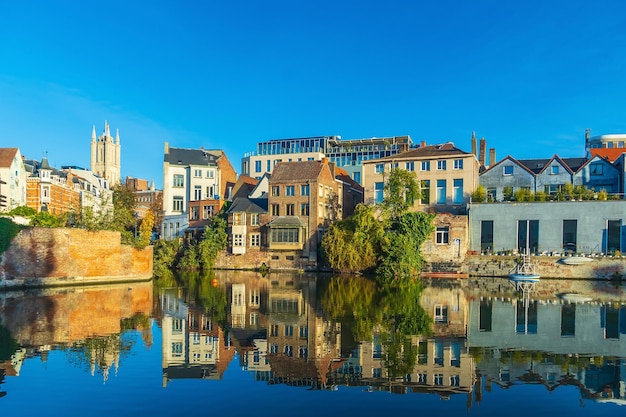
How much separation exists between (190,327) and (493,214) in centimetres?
3855

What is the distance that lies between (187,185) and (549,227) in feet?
153

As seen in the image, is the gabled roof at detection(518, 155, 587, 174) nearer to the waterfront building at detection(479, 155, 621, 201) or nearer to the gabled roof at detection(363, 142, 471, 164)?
the waterfront building at detection(479, 155, 621, 201)

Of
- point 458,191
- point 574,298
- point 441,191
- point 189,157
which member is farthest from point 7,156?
point 574,298

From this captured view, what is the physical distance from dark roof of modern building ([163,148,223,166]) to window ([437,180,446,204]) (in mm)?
32957

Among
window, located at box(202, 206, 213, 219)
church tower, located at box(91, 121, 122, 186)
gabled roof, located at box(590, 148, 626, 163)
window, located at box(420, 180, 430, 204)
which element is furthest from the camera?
church tower, located at box(91, 121, 122, 186)

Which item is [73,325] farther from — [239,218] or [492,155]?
[492,155]

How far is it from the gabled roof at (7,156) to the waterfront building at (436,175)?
38.4 meters

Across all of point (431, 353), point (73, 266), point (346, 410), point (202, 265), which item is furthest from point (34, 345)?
point (202, 265)

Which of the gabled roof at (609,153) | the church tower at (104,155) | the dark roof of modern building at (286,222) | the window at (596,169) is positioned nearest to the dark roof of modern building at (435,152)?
the dark roof of modern building at (286,222)

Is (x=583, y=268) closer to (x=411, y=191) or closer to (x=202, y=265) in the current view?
(x=411, y=191)

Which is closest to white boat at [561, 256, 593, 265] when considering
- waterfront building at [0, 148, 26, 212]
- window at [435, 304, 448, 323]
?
window at [435, 304, 448, 323]

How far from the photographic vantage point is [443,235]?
171 ft

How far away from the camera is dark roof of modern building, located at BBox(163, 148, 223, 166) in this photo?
72562 millimetres

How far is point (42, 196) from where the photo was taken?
197ft
